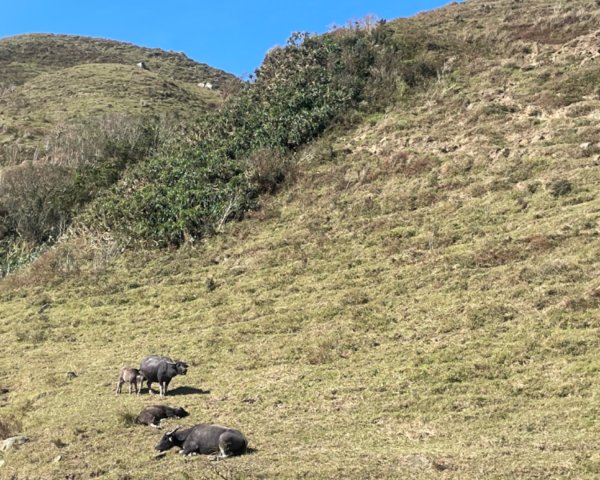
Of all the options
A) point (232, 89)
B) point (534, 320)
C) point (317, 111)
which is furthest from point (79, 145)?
point (534, 320)

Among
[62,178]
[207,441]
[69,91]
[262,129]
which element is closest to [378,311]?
[207,441]

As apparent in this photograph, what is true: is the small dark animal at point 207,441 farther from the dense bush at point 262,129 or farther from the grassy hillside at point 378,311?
the dense bush at point 262,129

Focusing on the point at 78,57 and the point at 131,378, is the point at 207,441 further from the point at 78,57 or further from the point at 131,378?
the point at 78,57

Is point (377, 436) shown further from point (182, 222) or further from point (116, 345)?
point (182, 222)

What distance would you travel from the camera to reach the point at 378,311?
68.1 feet

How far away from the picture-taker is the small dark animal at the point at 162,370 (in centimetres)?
1583

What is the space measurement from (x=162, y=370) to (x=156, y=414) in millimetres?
2471

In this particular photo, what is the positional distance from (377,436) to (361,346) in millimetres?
6496

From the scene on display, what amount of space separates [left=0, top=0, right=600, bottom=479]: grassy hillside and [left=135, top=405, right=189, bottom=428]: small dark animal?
36 cm

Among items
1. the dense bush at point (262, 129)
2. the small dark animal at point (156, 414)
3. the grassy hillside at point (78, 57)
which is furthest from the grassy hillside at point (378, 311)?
the grassy hillside at point (78, 57)

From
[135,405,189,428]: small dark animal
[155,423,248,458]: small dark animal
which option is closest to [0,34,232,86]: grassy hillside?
[135,405,189,428]: small dark animal

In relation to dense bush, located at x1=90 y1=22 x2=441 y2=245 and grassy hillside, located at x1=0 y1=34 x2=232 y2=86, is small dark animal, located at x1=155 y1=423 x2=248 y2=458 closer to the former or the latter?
dense bush, located at x1=90 y1=22 x2=441 y2=245

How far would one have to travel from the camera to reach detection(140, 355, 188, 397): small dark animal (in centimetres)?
1583

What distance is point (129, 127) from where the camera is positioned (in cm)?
5809
